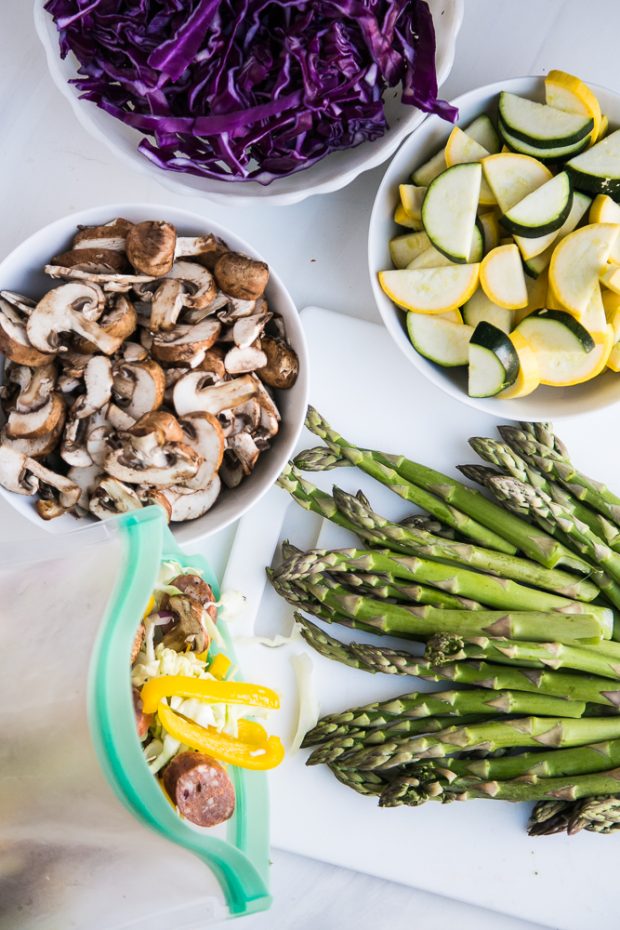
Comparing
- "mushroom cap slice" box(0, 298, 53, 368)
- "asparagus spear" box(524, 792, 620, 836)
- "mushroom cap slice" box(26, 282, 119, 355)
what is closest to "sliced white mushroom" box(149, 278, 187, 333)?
"mushroom cap slice" box(26, 282, 119, 355)

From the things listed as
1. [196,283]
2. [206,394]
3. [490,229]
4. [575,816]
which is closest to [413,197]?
[490,229]

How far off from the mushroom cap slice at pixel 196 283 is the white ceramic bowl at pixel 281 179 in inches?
5.9

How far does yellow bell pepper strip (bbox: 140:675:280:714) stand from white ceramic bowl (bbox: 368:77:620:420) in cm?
77

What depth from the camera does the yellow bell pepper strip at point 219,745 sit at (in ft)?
5.19

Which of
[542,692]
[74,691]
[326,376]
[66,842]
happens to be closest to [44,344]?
[326,376]

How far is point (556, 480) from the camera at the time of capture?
2.16 metres

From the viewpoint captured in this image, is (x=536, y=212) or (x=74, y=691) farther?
(x=536, y=212)

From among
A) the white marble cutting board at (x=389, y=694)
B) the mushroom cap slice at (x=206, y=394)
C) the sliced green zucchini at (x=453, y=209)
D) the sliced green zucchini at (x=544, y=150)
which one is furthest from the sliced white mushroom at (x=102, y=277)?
the sliced green zucchini at (x=544, y=150)

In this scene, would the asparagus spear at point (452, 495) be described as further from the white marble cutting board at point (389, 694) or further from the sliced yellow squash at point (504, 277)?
the sliced yellow squash at point (504, 277)

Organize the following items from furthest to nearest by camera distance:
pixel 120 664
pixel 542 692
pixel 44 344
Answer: pixel 542 692 < pixel 44 344 < pixel 120 664

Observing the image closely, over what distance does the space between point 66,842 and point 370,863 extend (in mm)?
1041

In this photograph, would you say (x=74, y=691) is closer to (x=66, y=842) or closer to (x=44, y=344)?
(x=66, y=842)

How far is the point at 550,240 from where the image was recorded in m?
1.95

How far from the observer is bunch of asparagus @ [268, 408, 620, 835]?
206cm
